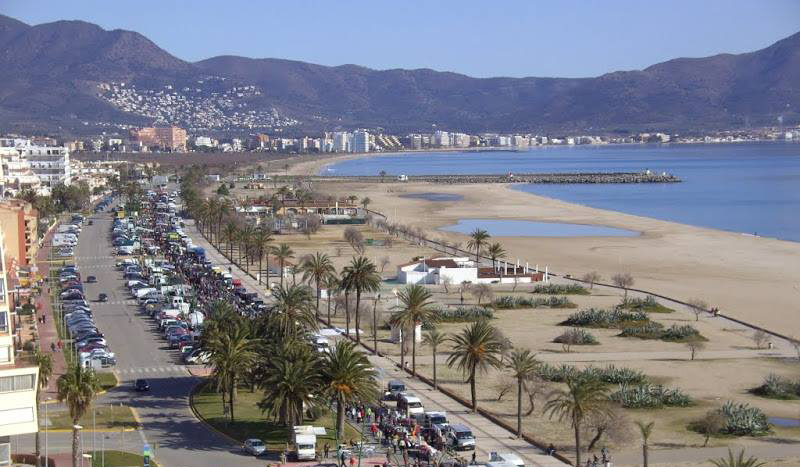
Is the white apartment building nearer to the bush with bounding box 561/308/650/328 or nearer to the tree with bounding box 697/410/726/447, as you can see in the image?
the tree with bounding box 697/410/726/447

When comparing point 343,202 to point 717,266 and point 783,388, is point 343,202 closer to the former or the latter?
point 717,266

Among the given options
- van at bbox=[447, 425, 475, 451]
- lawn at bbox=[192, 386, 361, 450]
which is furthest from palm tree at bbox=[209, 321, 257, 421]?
van at bbox=[447, 425, 475, 451]

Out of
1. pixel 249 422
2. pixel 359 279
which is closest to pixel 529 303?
pixel 359 279

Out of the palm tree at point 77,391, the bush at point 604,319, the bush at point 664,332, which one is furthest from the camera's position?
the bush at point 604,319

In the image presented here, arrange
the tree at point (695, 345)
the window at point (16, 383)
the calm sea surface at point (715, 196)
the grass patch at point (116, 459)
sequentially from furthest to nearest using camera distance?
the calm sea surface at point (715, 196), the tree at point (695, 345), the grass patch at point (116, 459), the window at point (16, 383)

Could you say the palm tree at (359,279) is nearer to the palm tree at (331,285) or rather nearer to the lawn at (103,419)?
the palm tree at (331,285)

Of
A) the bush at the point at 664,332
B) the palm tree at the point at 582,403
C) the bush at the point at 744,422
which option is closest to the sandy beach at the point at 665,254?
the bush at the point at 664,332
